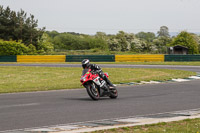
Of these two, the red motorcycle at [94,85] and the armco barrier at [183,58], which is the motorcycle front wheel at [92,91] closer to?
the red motorcycle at [94,85]

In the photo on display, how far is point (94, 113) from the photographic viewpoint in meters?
8.65

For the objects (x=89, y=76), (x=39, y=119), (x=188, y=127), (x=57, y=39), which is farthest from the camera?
(x=57, y=39)

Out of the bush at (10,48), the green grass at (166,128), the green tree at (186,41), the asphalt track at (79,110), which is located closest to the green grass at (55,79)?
the asphalt track at (79,110)

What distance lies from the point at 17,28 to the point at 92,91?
6574 centimetres

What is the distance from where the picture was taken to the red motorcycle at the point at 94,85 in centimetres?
1116

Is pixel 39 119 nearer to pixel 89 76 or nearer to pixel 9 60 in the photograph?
pixel 89 76

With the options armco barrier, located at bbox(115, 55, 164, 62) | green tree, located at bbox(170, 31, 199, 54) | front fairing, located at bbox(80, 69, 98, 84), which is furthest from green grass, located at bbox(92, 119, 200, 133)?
green tree, located at bbox(170, 31, 199, 54)

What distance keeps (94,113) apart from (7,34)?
70187mm

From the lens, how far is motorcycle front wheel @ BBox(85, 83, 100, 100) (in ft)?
37.0

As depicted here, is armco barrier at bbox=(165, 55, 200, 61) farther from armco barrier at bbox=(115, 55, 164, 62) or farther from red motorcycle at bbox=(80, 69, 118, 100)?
red motorcycle at bbox=(80, 69, 118, 100)

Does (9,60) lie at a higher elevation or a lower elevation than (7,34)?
lower

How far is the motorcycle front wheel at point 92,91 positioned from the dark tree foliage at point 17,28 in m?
64.8

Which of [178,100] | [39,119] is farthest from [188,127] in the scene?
[178,100]

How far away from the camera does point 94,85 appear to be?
1139 centimetres
